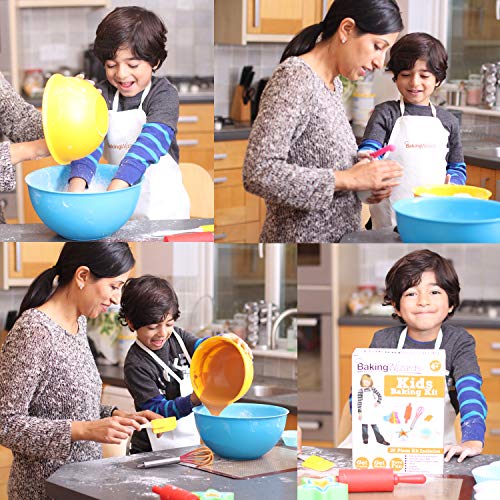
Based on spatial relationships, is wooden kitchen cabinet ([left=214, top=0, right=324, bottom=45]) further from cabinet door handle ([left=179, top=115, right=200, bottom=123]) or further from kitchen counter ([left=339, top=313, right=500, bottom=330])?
kitchen counter ([left=339, top=313, right=500, bottom=330])

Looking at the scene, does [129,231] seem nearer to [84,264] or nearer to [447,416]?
[84,264]

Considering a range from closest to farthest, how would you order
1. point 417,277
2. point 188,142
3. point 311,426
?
point 417,277 < point 188,142 < point 311,426

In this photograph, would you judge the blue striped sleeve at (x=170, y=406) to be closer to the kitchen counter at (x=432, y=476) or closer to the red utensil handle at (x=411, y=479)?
the kitchen counter at (x=432, y=476)

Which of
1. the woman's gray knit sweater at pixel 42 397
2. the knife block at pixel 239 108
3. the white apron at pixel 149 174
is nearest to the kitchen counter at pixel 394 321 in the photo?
the knife block at pixel 239 108

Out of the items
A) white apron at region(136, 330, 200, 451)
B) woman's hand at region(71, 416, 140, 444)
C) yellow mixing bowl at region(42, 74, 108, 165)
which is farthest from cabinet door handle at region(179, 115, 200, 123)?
yellow mixing bowl at region(42, 74, 108, 165)

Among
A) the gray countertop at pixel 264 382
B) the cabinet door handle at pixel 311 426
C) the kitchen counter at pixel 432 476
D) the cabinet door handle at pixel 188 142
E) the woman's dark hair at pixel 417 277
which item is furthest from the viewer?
the cabinet door handle at pixel 311 426

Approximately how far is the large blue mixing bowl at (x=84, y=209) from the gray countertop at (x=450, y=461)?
50 cm

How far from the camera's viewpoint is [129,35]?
109cm

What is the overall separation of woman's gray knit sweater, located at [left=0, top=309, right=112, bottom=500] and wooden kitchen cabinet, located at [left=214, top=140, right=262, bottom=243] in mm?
284

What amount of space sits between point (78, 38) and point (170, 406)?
5.09ft

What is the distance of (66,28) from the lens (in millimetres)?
2801

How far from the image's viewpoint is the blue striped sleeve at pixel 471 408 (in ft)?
4.53

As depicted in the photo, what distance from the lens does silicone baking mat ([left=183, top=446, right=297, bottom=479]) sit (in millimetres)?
1307

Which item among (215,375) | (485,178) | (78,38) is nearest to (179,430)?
(215,375)
